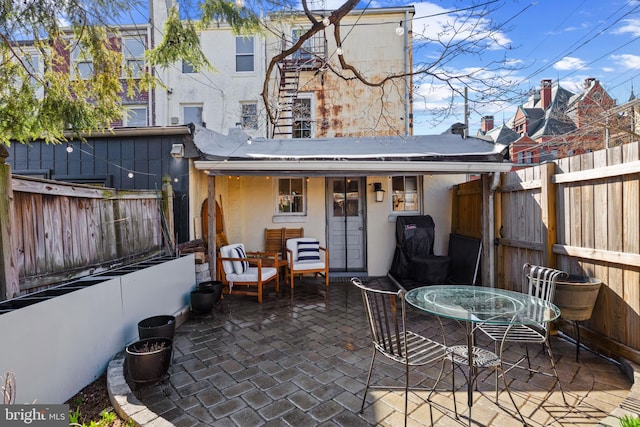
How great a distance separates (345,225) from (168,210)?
137 inches

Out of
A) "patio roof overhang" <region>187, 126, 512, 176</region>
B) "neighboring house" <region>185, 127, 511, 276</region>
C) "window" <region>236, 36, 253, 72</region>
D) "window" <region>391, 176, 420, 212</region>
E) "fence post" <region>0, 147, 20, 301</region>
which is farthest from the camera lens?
"window" <region>236, 36, 253, 72</region>

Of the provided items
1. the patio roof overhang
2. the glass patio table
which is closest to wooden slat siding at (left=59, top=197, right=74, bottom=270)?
the patio roof overhang

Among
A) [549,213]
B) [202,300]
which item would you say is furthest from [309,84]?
[549,213]

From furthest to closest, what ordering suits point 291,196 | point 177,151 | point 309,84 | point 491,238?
point 309,84
point 291,196
point 177,151
point 491,238

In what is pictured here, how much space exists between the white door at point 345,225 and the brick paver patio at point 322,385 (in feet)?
9.15

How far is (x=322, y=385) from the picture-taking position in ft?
8.50

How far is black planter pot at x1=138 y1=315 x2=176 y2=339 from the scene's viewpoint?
2.87 meters

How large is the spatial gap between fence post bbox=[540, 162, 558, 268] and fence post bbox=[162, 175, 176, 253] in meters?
4.94

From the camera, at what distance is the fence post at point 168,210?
463 centimetres

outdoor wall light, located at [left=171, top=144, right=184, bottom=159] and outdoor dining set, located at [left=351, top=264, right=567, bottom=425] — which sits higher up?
outdoor wall light, located at [left=171, top=144, right=184, bottom=159]

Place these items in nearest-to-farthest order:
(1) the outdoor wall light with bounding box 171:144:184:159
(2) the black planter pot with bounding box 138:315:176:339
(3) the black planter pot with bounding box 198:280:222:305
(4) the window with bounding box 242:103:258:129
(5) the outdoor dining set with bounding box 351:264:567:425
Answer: (5) the outdoor dining set with bounding box 351:264:567:425 < (2) the black planter pot with bounding box 138:315:176:339 < (3) the black planter pot with bounding box 198:280:222:305 < (1) the outdoor wall light with bounding box 171:144:184:159 < (4) the window with bounding box 242:103:258:129

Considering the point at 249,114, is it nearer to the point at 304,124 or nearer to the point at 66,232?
the point at 304,124

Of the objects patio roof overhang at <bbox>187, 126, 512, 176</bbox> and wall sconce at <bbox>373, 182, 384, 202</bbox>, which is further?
wall sconce at <bbox>373, 182, 384, 202</bbox>

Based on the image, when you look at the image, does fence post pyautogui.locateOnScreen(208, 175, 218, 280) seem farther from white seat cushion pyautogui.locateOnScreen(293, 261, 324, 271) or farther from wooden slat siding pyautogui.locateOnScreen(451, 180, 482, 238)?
wooden slat siding pyautogui.locateOnScreen(451, 180, 482, 238)
